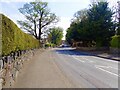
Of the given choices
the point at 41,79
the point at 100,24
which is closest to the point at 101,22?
the point at 100,24

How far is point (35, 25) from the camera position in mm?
72000

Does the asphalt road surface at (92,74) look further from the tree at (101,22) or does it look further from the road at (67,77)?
the tree at (101,22)

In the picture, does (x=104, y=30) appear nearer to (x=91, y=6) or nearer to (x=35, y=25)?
(x=91, y=6)

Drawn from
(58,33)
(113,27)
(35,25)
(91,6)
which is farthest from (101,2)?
(58,33)

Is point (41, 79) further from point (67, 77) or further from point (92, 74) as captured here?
point (92, 74)

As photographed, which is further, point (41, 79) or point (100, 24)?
point (100, 24)

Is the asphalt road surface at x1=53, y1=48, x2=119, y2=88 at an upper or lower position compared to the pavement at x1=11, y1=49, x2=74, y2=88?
lower

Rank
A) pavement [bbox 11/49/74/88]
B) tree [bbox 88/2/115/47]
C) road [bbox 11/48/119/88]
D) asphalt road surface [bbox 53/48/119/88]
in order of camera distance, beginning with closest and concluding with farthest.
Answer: pavement [bbox 11/49/74/88]
road [bbox 11/48/119/88]
asphalt road surface [bbox 53/48/119/88]
tree [bbox 88/2/115/47]

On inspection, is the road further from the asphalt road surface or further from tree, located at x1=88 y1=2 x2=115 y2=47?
tree, located at x1=88 y1=2 x2=115 y2=47

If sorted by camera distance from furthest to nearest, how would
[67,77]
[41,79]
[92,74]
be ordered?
1. [92,74]
2. [67,77]
3. [41,79]

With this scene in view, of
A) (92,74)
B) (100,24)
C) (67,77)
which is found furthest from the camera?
(100,24)

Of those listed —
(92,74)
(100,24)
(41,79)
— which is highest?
(100,24)

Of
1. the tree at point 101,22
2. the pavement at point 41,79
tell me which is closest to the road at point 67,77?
the pavement at point 41,79

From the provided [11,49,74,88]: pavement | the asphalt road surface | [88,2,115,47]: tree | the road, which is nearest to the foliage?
[88,2,115,47]: tree
